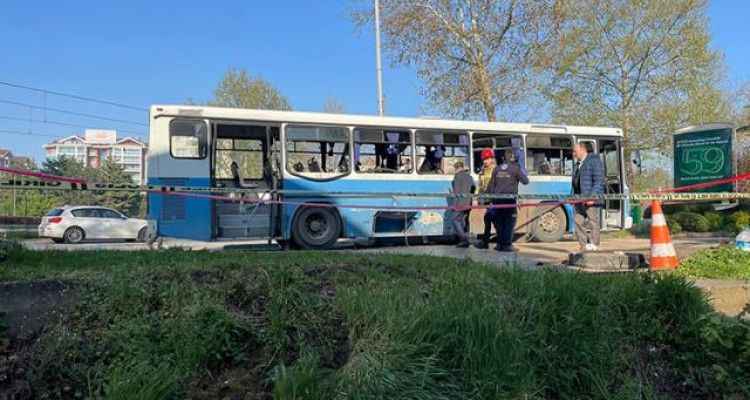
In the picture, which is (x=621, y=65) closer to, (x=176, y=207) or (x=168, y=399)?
(x=176, y=207)

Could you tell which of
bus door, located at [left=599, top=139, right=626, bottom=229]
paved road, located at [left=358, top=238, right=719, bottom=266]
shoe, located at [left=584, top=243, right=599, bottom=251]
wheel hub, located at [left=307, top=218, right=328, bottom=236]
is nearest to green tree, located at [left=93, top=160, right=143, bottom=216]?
wheel hub, located at [left=307, top=218, right=328, bottom=236]

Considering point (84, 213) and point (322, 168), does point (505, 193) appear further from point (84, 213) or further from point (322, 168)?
point (84, 213)

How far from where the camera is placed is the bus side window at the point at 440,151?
1311 centimetres

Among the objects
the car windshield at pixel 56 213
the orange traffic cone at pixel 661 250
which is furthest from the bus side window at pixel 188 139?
the car windshield at pixel 56 213

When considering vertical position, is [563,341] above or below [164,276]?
below

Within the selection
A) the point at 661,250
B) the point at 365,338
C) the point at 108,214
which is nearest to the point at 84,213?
the point at 108,214

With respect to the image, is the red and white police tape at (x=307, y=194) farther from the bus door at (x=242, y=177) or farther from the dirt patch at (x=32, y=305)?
the dirt patch at (x=32, y=305)

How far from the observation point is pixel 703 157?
14844mm

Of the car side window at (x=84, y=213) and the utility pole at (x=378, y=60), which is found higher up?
the utility pole at (x=378, y=60)

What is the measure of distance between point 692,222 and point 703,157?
5.75ft

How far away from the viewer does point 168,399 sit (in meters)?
2.78

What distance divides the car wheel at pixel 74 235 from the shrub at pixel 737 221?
22000 millimetres

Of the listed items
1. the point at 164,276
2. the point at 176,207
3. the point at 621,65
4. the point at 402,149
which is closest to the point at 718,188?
the point at 402,149

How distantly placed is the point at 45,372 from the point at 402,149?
413 inches
